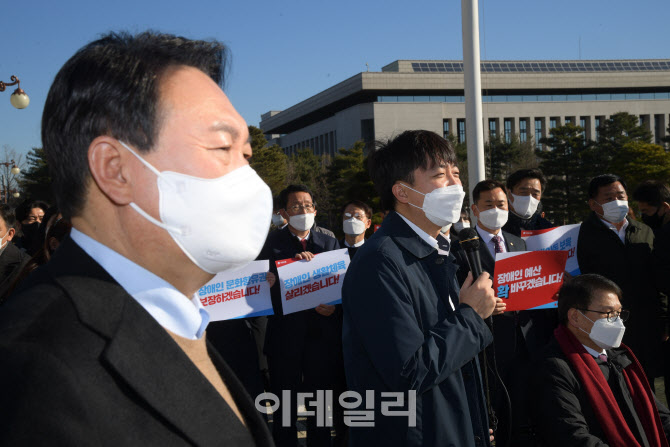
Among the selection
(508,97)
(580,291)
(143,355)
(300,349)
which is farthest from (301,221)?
(508,97)

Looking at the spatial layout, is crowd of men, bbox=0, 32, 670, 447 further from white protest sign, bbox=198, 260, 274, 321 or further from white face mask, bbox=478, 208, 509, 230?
white protest sign, bbox=198, 260, 274, 321

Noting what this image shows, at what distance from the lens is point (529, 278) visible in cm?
445

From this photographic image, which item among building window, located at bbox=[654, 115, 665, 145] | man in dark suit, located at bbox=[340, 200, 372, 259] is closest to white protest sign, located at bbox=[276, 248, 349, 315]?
man in dark suit, located at bbox=[340, 200, 372, 259]

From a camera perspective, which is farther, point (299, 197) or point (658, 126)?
point (658, 126)

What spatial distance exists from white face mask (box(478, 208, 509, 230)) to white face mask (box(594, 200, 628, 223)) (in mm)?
1556

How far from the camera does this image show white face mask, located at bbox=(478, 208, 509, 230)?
5.20 meters

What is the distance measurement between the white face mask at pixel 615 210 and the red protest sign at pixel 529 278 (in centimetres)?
184

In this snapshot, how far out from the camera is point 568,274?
5418mm

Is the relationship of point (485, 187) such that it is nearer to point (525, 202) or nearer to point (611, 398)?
point (525, 202)

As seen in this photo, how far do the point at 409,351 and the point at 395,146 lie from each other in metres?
1.17

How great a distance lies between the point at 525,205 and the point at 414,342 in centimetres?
418

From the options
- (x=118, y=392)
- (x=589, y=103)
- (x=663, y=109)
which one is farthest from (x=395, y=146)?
(x=663, y=109)

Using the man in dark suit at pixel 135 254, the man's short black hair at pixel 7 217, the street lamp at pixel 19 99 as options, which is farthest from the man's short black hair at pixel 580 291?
the street lamp at pixel 19 99

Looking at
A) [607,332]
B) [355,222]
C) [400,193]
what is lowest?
[607,332]
